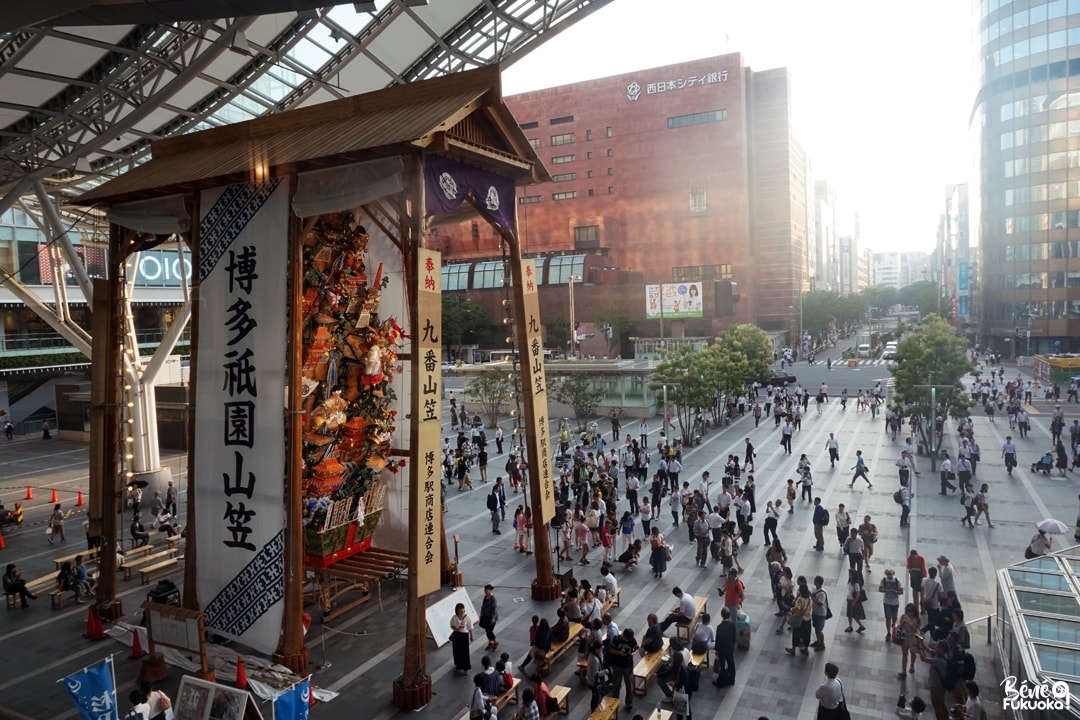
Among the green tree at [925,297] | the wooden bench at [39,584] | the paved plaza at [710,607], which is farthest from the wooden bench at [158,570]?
the green tree at [925,297]

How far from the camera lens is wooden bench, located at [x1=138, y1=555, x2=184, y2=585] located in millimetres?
16453

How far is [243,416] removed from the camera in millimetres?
11508

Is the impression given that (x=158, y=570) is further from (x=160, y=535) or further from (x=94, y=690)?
(x=94, y=690)

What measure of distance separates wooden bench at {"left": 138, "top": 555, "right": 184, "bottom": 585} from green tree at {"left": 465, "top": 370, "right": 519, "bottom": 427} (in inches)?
831

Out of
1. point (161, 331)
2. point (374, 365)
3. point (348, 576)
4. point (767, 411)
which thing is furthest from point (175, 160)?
point (161, 331)

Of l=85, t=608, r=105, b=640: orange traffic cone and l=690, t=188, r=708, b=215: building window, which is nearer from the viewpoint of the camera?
l=85, t=608, r=105, b=640: orange traffic cone

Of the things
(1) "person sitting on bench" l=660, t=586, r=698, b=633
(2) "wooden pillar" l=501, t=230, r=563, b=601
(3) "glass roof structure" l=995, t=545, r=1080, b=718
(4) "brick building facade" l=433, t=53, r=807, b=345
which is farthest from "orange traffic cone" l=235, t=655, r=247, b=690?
(4) "brick building facade" l=433, t=53, r=807, b=345

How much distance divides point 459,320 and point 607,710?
195 ft

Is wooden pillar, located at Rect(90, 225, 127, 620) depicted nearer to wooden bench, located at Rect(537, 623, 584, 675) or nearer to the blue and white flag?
the blue and white flag

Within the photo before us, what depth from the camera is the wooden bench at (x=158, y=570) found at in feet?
54.0

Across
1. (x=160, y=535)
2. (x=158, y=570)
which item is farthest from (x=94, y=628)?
(x=160, y=535)

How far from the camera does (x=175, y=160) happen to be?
13656mm

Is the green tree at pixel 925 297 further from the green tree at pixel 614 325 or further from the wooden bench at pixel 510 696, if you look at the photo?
the wooden bench at pixel 510 696

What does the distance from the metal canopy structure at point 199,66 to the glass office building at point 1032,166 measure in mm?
59566
